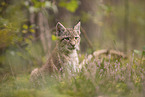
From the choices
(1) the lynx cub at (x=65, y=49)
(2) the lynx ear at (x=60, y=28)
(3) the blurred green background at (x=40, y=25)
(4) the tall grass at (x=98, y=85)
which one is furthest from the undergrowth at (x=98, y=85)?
(2) the lynx ear at (x=60, y=28)

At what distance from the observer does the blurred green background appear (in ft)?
16.8

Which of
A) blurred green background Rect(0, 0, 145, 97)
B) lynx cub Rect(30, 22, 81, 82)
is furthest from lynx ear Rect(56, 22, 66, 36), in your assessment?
blurred green background Rect(0, 0, 145, 97)

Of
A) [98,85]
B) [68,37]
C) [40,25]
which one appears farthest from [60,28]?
[40,25]

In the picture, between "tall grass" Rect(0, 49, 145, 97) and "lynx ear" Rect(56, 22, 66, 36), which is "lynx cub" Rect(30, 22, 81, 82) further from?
"tall grass" Rect(0, 49, 145, 97)

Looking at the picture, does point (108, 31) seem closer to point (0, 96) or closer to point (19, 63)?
point (19, 63)

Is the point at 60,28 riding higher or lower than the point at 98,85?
higher

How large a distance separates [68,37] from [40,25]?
3.48m

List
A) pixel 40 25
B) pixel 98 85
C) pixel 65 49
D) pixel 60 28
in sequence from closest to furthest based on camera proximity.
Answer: pixel 98 85, pixel 60 28, pixel 65 49, pixel 40 25

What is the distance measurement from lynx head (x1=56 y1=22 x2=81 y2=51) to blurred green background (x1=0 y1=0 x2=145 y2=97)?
27cm

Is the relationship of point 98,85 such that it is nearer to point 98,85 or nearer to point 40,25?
point 98,85

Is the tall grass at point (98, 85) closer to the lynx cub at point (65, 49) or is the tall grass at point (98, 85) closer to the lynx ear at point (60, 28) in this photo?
the lynx cub at point (65, 49)

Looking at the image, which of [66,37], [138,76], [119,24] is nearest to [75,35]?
[66,37]

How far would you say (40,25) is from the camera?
731 cm

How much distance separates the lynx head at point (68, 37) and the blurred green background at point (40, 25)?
270 mm
